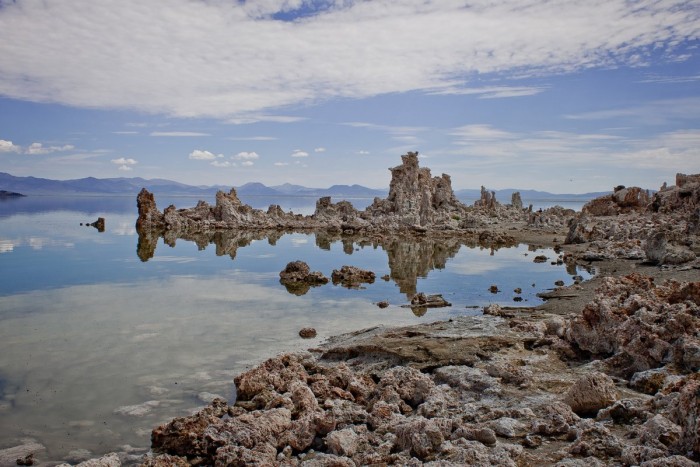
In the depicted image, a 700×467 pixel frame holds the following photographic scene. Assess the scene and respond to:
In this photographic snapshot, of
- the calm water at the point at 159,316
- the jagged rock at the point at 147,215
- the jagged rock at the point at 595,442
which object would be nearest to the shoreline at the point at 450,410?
the jagged rock at the point at 595,442

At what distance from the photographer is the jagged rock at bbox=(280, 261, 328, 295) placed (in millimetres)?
23522

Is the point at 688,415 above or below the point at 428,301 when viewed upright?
above

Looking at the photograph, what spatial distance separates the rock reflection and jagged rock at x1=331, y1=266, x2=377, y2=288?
1.26 m

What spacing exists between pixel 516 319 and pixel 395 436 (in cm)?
815

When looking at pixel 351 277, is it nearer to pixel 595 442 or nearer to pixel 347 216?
pixel 595 442

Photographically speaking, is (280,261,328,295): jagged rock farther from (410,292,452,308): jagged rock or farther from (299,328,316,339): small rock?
(299,328,316,339): small rock

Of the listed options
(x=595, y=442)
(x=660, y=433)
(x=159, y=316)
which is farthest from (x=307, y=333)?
(x=660, y=433)

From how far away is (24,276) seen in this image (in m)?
24.3

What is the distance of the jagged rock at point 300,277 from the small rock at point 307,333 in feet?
25.0

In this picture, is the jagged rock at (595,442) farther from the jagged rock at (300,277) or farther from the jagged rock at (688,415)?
the jagged rock at (300,277)

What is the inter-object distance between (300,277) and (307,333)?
9.20m

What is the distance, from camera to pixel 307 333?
15148 millimetres

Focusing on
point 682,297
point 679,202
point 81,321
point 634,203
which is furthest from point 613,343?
point 634,203

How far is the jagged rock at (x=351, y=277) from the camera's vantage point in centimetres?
2431
